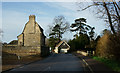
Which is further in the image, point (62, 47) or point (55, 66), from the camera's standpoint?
point (62, 47)

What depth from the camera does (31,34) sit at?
47250 mm

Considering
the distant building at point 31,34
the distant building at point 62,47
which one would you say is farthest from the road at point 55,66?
the distant building at point 62,47

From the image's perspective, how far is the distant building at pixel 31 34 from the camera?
1833 inches

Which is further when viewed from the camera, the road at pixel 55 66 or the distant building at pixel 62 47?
the distant building at pixel 62 47

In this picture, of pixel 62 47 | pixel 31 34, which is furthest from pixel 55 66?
pixel 62 47

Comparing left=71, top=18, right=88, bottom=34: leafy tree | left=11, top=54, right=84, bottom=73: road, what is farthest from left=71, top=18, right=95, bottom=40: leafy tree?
left=11, top=54, right=84, bottom=73: road

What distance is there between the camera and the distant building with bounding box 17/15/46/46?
46556mm

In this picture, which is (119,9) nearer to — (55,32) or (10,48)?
(10,48)

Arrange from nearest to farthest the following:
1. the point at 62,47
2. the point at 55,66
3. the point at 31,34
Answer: the point at 55,66
the point at 31,34
the point at 62,47

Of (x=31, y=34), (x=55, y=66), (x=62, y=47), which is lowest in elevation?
(x=55, y=66)

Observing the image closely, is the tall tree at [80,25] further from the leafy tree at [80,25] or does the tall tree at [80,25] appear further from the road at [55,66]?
the road at [55,66]

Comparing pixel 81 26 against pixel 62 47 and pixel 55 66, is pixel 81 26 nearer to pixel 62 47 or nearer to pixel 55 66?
pixel 62 47

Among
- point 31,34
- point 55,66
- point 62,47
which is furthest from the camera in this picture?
point 62,47

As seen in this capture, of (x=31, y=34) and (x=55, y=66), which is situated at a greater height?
(x=31, y=34)
